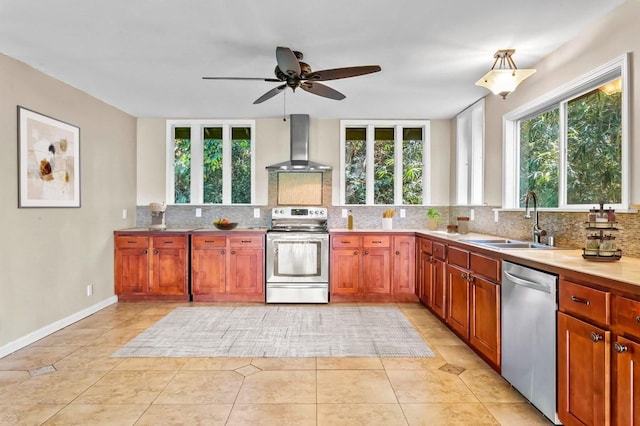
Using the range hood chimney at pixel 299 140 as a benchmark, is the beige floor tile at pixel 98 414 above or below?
Result: below

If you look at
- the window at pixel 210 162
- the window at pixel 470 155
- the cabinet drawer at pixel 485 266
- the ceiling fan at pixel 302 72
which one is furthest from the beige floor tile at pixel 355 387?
the window at pixel 210 162

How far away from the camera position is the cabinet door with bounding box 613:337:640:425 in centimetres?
146

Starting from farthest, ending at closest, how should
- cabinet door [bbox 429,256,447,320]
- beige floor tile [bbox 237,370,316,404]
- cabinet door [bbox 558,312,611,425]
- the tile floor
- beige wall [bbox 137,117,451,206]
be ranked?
Result: 1. beige wall [bbox 137,117,451,206]
2. cabinet door [bbox 429,256,447,320]
3. beige floor tile [bbox 237,370,316,404]
4. the tile floor
5. cabinet door [bbox 558,312,611,425]

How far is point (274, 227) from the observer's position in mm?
5000

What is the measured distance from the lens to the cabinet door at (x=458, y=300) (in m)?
3.10

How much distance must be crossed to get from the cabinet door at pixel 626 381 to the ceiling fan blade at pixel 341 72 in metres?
2.08

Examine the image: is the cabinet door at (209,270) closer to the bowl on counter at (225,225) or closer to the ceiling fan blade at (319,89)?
the bowl on counter at (225,225)

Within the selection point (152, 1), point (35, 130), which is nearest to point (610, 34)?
point (152, 1)

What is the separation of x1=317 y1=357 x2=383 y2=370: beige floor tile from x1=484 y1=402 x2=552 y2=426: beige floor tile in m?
0.81

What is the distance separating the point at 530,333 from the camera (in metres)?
2.15

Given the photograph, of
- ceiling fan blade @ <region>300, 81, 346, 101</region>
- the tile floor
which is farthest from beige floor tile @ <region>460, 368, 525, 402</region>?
ceiling fan blade @ <region>300, 81, 346, 101</region>

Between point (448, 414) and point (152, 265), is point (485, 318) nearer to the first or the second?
point (448, 414)

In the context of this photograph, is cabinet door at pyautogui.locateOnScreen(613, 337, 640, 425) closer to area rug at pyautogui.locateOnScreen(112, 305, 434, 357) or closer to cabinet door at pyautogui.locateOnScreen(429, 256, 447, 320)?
area rug at pyautogui.locateOnScreen(112, 305, 434, 357)

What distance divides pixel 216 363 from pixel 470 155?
381 centimetres
